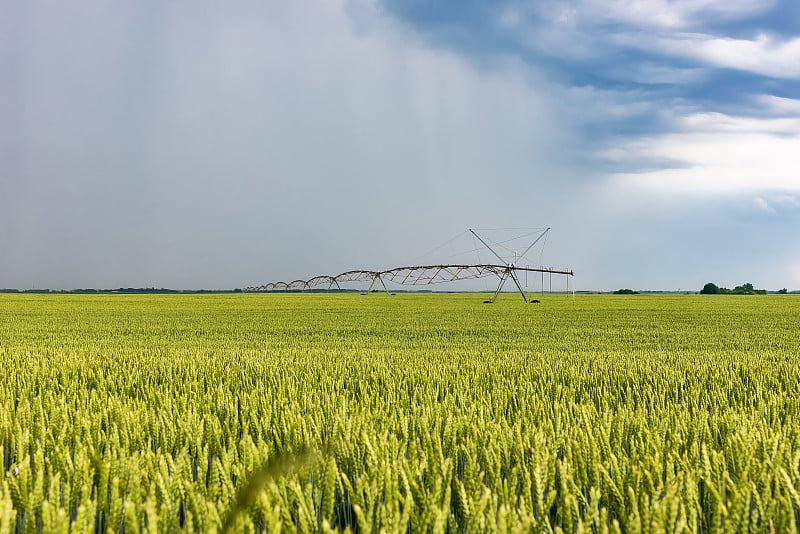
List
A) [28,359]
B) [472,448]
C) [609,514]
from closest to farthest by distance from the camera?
[609,514] → [472,448] → [28,359]

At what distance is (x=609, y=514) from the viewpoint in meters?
2.71

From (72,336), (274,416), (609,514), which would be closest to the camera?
(609,514)

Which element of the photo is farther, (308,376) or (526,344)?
(526,344)

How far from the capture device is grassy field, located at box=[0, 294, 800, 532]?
2121 mm

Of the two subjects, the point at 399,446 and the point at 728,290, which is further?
the point at 728,290

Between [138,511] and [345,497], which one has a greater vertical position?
[138,511]

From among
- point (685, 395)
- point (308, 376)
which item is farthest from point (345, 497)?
point (685, 395)

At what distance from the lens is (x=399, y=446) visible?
327cm

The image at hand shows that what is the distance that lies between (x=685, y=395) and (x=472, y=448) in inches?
145

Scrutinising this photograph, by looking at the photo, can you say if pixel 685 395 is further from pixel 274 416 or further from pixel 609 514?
pixel 274 416

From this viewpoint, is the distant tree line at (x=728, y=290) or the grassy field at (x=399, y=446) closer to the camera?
the grassy field at (x=399, y=446)

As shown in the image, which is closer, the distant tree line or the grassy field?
the grassy field

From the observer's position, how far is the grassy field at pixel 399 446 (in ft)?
6.96

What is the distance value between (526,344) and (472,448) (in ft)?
35.2
